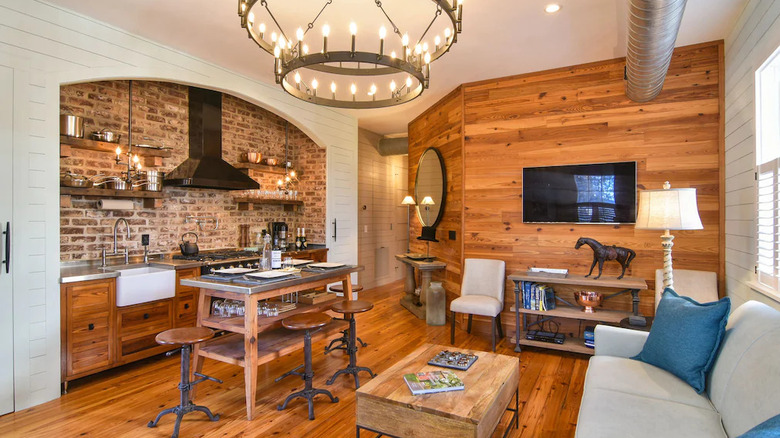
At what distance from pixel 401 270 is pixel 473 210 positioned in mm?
4114

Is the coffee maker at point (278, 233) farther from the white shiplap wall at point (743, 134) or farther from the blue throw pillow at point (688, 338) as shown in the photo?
the white shiplap wall at point (743, 134)

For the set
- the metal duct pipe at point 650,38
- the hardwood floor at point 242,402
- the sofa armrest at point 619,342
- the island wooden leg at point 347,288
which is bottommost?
the hardwood floor at point 242,402

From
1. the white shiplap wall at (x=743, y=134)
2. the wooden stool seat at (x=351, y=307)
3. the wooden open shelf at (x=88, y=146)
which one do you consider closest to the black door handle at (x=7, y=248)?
the wooden open shelf at (x=88, y=146)

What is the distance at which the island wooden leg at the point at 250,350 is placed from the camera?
2709 millimetres

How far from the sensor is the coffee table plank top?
1926 mm

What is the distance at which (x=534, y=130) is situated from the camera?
445 cm

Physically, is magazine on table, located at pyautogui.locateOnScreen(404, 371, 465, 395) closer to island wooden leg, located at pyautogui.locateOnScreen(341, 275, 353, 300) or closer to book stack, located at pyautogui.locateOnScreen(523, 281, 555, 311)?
island wooden leg, located at pyautogui.locateOnScreen(341, 275, 353, 300)

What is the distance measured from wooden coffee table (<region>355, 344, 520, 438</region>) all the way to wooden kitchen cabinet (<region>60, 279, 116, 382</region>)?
246cm

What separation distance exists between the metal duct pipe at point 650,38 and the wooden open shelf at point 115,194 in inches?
169

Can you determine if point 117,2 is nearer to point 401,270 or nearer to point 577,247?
point 577,247

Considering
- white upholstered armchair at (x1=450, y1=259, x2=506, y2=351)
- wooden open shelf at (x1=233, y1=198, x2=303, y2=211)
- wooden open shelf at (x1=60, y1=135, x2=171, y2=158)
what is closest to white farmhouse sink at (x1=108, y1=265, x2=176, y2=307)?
wooden open shelf at (x1=60, y1=135, x2=171, y2=158)

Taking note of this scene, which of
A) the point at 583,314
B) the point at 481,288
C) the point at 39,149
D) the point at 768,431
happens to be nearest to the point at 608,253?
the point at 583,314

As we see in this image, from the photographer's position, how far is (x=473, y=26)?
11.3 ft

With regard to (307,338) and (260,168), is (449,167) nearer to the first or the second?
(260,168)
